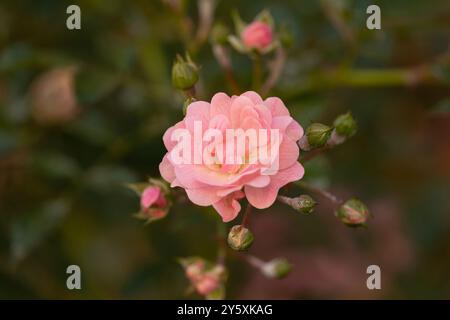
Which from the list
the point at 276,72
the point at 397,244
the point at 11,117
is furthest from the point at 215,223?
the point at 397,244

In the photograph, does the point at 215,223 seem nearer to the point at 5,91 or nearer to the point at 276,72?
the point at 276,72

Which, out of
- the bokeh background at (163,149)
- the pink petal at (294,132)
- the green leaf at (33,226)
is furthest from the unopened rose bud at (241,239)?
the green leaf at (33,226)

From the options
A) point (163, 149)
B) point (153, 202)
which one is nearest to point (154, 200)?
point (153, 202)

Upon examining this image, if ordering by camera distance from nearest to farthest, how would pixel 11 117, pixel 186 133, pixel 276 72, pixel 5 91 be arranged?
pixel 186 133
pixel 276 72
pixel 11 117
pixel 5 91

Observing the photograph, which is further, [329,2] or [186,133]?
[329,2]

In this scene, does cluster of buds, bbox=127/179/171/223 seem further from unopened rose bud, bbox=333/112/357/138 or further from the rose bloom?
unopened rose bud, bbox=333/112/357/138

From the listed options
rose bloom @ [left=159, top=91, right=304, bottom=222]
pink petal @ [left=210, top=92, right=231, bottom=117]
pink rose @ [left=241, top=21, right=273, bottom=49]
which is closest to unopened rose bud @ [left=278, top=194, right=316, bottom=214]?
rose bloom @ [left=159, top=91, right=304, bottom=222]
